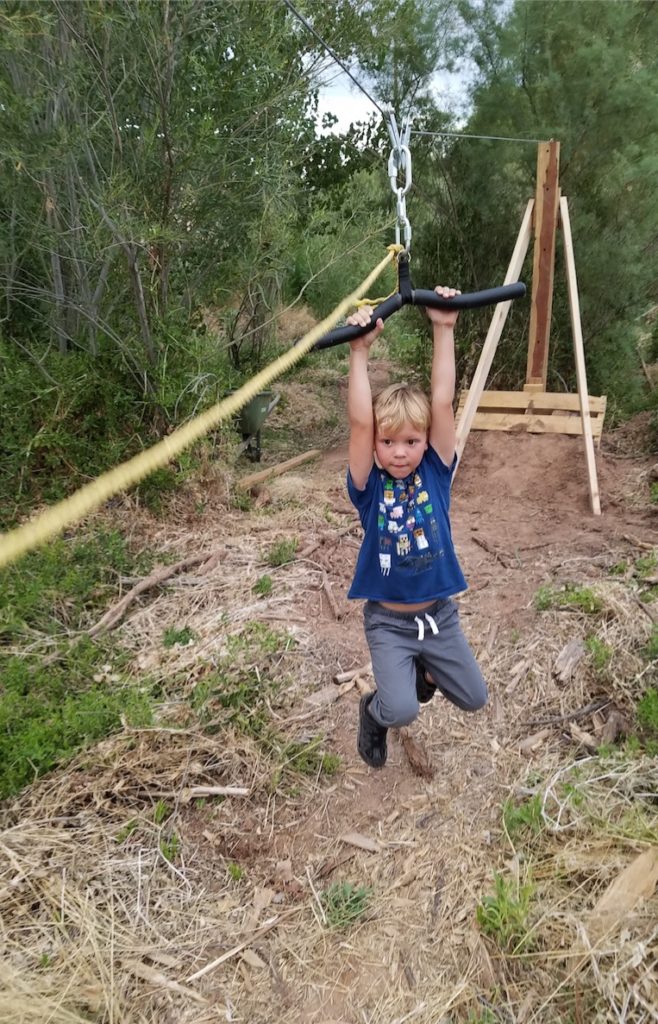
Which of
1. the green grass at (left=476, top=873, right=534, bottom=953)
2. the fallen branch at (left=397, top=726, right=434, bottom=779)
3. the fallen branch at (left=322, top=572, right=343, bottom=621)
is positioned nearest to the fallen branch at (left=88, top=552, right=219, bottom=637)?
the fallen branch at (left=322, top=572, right=343, bottom=621)

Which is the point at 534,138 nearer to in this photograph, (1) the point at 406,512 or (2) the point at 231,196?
(2) the point at 231,196

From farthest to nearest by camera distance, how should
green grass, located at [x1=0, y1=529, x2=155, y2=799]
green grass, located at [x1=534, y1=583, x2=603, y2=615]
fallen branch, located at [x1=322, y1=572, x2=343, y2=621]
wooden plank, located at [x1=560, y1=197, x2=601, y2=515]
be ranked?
wooden plank, located at [x1=560, y1=197, x2=601, y2=515] < fallen branch, located at [x1=322, y1=572, x2=343, y2=621] < green grass, located at [x1=534, y1=583, x2=603, y2=615] < green grass, located at [x1=0, y1=529, x2=155, y2=799]

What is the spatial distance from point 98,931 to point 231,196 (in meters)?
4.38

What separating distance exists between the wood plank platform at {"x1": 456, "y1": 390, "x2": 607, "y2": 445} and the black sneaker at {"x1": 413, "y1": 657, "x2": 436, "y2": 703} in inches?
148

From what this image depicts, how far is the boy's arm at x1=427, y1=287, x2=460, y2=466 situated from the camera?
8.34ft

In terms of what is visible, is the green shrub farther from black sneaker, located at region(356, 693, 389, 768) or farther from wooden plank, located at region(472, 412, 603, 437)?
wooden plank, located at region(472, 412, 603, 437)

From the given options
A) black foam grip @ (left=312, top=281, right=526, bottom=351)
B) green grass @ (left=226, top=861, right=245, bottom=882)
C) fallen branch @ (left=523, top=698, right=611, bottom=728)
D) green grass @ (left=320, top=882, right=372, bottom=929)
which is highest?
black foam grip @ (left=312, top=281, right=526, bottom=351)

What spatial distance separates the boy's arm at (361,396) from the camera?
2.48 meters

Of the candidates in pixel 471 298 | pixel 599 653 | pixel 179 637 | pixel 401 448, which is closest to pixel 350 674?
pixel 179 637

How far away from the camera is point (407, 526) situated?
8.80ft

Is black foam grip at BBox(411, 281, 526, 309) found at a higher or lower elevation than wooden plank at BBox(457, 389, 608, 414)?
higher

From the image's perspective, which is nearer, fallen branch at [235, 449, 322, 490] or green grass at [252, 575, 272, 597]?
green grass at [252, 575, 272, 597]

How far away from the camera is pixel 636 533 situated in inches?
198

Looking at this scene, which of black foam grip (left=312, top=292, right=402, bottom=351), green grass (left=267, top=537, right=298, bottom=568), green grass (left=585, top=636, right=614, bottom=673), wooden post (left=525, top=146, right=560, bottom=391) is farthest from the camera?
wooden post (left=525, top=146, right=560, bottom=391)
